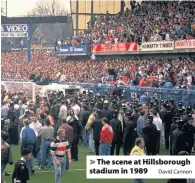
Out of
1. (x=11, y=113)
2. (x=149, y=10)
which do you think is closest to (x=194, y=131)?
(x=11, y=113)

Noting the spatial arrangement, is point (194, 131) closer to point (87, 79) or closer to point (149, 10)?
point (87, 79)

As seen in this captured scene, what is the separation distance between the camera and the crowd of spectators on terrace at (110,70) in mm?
28328

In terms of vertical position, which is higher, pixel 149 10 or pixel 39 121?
pixel 149 10

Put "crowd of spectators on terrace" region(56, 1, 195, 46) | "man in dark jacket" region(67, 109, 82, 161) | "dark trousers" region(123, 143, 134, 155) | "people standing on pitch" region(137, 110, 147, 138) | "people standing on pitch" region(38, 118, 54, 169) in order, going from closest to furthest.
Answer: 1. "people standing on pitch" region(38, 118, 54, 169)
2. "dark trousers" region(123, 143, 134, 155)
3. "people standing on pitch" region(137, 110, 147, 138)
4. "man in dark jacket" region(67, 109, 82, 161)
5. "crowd of spectators on terrace" region(56, 1, 195, 46)

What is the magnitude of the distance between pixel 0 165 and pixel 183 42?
21.4 metres

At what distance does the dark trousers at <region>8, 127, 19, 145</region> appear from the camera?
853 inches

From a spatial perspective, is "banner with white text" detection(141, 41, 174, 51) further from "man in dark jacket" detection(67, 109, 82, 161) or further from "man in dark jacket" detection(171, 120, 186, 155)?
"man in dark jacket" detection(171, 120, 186, 155)

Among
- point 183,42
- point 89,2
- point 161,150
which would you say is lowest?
point 161,150

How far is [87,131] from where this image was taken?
21031 mm

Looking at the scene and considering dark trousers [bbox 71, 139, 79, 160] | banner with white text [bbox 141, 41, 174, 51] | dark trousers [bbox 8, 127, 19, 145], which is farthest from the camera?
banner with white text [bbox 141, 41, 174, 51]

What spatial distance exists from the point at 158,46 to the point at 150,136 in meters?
19.2

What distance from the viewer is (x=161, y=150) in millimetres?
20297

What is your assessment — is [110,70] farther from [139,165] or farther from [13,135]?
[139,165]

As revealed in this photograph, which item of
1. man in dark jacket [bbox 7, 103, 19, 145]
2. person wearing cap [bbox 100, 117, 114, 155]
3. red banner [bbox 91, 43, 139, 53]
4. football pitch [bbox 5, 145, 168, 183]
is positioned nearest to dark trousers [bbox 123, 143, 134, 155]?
person wearing cap [bbox 100, 117, 114, 155]
